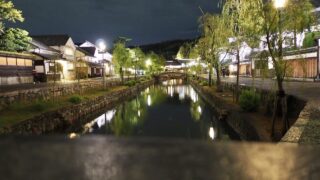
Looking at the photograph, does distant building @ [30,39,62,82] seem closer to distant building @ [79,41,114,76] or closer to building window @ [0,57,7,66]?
building window @ [0,57,7,66]

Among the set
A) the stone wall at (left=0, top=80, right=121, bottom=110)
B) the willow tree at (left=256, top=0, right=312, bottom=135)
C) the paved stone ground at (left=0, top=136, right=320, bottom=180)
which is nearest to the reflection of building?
the stone wall at (left=0, top=80, right=121, bottom=110)

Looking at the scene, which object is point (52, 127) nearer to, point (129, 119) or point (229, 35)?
point (129, 119)

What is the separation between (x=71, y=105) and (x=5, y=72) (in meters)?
12.4

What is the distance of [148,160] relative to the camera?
497 cm

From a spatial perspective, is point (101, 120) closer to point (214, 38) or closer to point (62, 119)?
point (62, 119)

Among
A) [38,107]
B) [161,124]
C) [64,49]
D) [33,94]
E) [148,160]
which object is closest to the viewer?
[148,160]

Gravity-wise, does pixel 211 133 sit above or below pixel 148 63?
below

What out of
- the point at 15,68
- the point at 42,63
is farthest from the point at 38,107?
the point at 42,63

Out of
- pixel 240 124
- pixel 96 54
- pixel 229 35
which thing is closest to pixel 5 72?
pixel 229 35

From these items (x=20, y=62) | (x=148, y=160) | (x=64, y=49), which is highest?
(x=64, y=49)

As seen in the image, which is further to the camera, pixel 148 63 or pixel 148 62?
pixel 148 63

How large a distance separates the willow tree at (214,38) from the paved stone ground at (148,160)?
24076 millimetres

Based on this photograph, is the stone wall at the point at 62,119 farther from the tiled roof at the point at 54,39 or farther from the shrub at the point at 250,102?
the tiled roof at the point at 54,39

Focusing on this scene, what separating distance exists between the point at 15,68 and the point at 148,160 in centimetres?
3239
